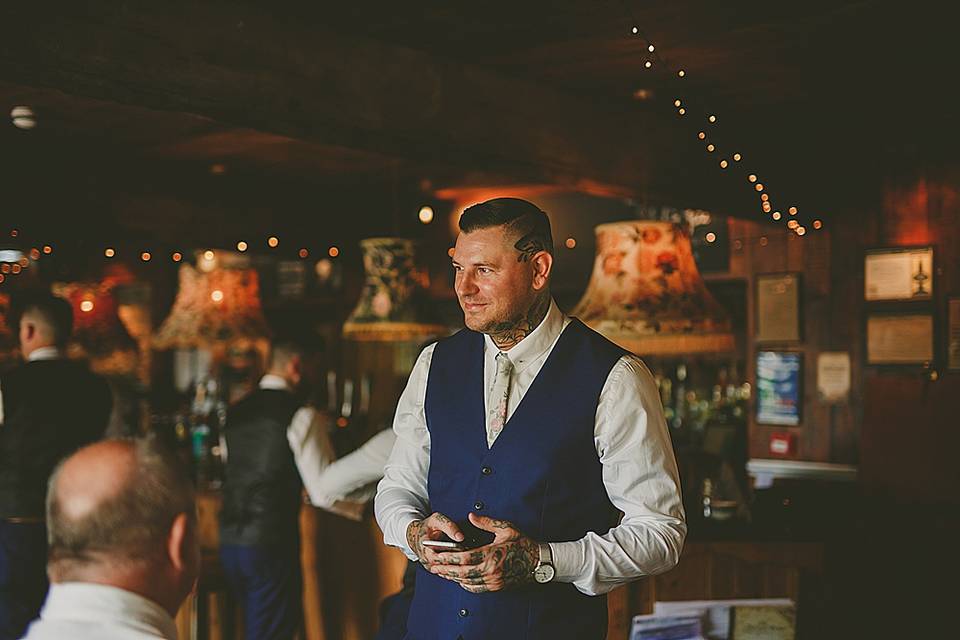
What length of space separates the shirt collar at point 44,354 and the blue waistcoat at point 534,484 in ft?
8.52

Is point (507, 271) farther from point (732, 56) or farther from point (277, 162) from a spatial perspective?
point (277, 162)

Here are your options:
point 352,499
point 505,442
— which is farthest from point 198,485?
point 505,442

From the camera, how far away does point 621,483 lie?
7.84ft

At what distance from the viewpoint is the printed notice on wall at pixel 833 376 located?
6461mm

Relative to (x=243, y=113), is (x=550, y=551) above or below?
below

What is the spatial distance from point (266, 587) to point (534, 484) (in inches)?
111

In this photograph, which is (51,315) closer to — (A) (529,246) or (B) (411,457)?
(B) (411,457)

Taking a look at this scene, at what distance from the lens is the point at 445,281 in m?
8.45

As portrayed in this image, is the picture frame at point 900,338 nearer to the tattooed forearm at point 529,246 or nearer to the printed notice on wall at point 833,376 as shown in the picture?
the printed notice on wall at point 833,376

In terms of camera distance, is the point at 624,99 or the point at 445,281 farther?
the point at 445,281

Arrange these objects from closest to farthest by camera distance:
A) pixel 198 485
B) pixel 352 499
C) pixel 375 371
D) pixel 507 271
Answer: pixel 507 271 < pixel 352 499 < pixel 198 485 < pixel 375 371

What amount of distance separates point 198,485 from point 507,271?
3.87m

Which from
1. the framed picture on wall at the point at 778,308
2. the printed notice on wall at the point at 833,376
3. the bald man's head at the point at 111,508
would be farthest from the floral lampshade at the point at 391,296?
the bald man's head at the point at 111,508

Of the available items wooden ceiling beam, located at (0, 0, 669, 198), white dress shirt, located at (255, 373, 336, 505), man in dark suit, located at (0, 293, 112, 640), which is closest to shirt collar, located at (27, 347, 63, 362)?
man in dark suit, located at (0, 293, 112, 640)
